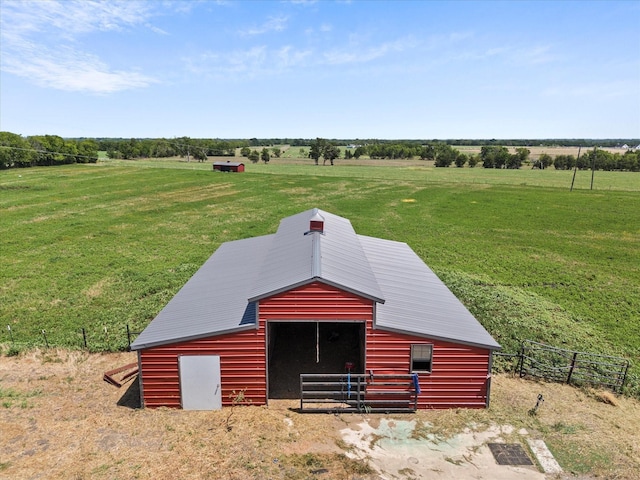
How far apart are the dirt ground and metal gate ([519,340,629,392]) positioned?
87cm

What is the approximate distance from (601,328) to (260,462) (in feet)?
68.0

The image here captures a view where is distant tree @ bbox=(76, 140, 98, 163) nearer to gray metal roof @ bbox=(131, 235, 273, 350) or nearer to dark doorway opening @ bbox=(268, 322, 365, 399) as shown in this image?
gray metal roof @ bbox=(131, 235, 273, 350)

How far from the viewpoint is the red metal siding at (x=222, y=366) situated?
14719mm

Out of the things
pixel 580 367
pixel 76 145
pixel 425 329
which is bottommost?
pixel 580 367

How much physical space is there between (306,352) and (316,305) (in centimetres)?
547

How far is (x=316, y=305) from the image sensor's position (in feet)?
47.6

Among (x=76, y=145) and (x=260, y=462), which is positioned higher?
(x=76, y=145)

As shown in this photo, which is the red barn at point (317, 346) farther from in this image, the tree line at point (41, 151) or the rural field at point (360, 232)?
the tree line at point (41, 151)

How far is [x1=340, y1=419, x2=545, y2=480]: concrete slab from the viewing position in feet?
38.1

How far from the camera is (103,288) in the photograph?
27.6 m

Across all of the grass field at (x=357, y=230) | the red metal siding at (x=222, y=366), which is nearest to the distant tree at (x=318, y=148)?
the grass field at (x=357, y=230)

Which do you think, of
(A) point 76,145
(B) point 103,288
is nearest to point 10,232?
(B) point 103,288

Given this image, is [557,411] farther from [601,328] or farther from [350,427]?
[601,328]

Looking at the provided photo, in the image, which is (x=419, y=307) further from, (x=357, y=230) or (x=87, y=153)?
(x=87, y=153)
